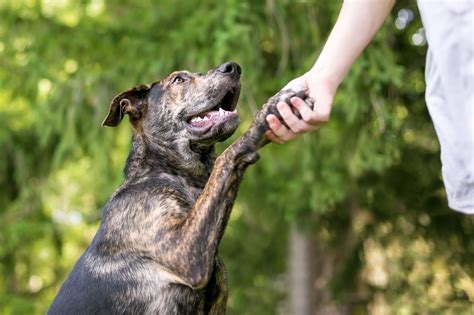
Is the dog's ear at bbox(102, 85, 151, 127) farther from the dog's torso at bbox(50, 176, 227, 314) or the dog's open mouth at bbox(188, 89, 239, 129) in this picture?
the dog's torso at bbox(50, 176, 227, 314)

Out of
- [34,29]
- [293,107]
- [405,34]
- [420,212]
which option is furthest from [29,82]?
[293,107]

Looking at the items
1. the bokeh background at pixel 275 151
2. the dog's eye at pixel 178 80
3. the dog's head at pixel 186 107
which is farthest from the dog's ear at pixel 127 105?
the bokeh background at pixel 275 151

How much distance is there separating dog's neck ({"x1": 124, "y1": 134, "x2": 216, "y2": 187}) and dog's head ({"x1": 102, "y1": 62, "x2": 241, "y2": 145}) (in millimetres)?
51

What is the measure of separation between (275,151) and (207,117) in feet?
18.3

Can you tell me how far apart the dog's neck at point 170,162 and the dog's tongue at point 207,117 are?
11 cm

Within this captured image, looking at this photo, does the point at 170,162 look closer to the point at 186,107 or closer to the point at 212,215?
the point at 186,107

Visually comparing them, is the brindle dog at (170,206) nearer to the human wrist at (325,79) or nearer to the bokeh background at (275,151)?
the human wrist at (325,79)

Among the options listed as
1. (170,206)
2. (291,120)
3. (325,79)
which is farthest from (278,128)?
(170,206)

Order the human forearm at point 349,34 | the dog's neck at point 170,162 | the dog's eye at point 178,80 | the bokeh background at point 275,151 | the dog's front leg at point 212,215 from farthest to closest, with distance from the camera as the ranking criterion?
the bokeh background at point 275,151, the dog's eye at point 178,80, the dog's neck at point 170,162, the dog's front leg at point 212,215, the human forearm at point 349,34

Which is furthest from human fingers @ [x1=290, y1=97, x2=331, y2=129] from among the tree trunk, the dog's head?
the tree trunk

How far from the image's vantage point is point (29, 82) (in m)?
8.55

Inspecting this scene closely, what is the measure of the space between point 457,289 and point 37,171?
5.00m

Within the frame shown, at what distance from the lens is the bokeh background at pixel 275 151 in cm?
798

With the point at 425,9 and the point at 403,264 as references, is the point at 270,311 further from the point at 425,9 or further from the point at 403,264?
the point at 425,9
